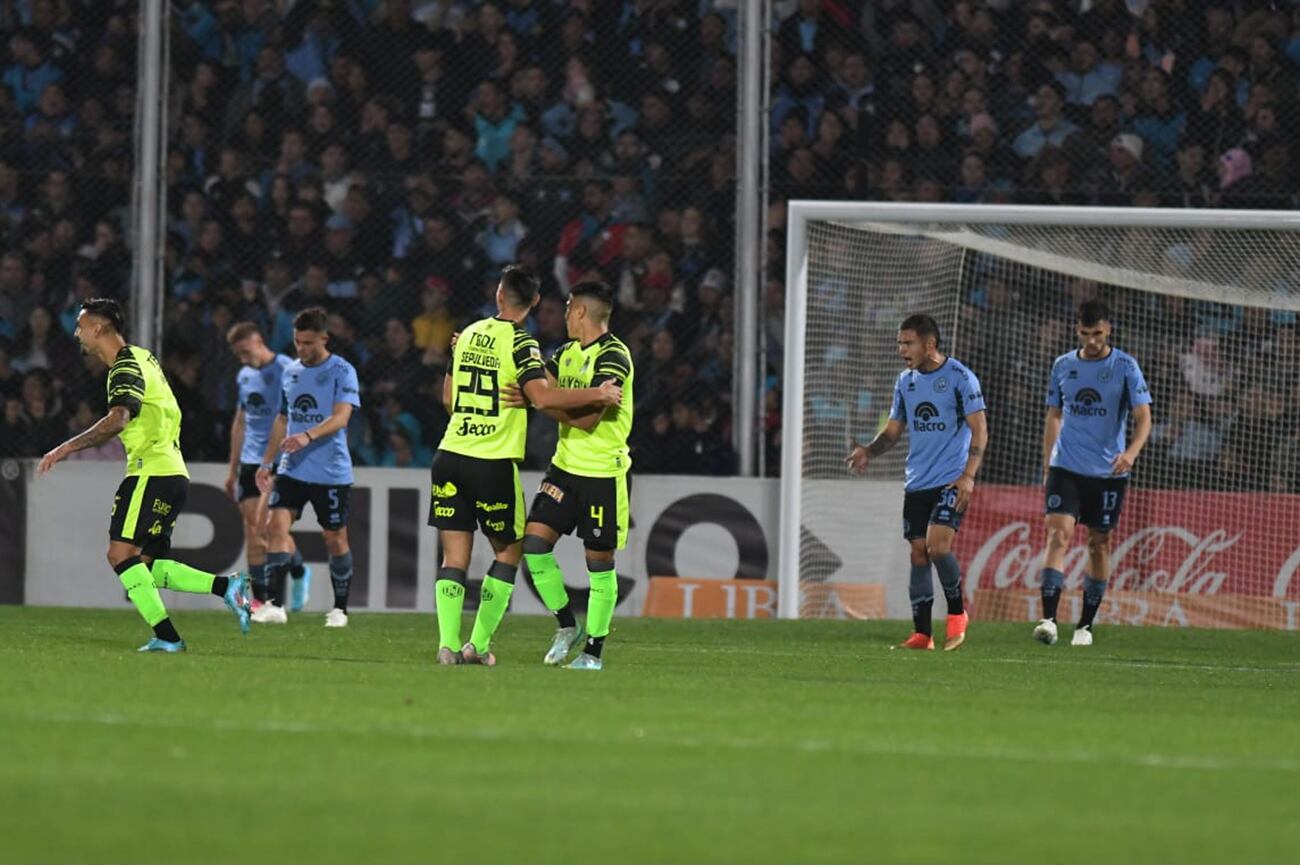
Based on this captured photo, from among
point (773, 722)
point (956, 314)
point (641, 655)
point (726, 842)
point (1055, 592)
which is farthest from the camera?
point (956, 314)

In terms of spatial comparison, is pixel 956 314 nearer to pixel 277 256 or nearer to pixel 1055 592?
pixel 1055 592

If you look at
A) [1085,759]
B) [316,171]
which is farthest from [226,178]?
[1085,759]

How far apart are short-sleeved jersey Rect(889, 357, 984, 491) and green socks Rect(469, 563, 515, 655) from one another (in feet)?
11.6

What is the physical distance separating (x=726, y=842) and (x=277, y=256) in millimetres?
13016

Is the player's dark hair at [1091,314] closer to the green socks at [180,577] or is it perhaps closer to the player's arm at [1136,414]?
the player's arm at [1136,414]

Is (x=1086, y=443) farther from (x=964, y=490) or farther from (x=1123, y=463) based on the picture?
(x=964, y=490)

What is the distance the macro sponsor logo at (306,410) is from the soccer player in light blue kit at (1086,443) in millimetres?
4925

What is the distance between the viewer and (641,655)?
1205 cm

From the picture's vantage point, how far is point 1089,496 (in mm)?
14156

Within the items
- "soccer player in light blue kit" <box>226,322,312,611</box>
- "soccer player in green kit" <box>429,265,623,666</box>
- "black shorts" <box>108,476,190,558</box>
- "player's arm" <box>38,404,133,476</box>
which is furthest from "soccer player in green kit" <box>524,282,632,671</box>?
"soccer player in light blue kit" <box>226,322,312,611</box>

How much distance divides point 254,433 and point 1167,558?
682cm

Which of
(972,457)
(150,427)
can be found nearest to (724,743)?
(150,427)

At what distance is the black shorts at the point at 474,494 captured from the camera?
10.5 metres

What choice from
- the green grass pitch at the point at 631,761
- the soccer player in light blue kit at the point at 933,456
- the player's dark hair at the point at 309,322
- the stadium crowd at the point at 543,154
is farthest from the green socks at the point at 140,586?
the stadium crowd at the point at 543,154
